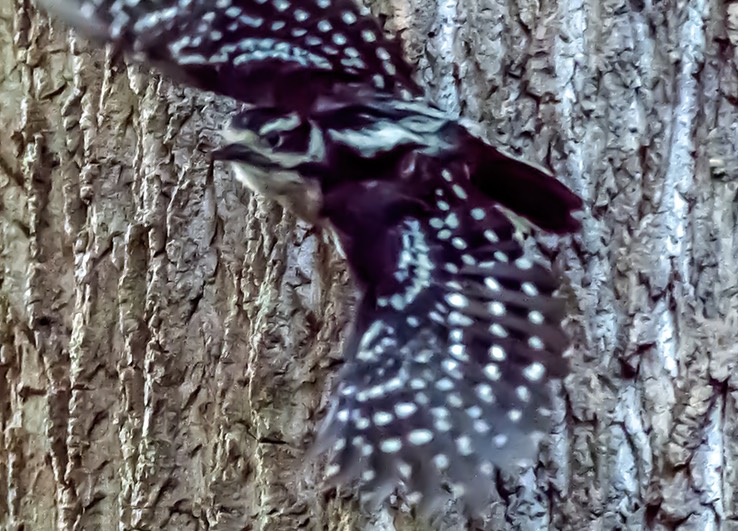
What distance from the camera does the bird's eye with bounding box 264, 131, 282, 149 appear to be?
1.45 feet

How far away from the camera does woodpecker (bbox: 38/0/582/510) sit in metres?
0.44

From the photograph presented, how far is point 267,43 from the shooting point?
48 cm

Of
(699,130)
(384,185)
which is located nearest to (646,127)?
(699,130)

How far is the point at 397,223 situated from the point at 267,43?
147 mm

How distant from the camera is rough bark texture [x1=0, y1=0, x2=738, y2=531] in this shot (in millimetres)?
509

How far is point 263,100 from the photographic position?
1.56 ft

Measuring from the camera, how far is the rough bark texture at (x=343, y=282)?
509 millimetres

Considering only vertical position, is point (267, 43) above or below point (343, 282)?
above

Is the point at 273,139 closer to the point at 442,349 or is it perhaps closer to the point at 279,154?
the point at 279,154

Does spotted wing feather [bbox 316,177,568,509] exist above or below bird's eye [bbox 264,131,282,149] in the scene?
below

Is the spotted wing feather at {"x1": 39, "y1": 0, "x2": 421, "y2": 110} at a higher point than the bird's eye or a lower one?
higher

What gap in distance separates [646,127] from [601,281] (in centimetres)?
11

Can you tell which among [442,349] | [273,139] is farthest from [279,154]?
[442,349]

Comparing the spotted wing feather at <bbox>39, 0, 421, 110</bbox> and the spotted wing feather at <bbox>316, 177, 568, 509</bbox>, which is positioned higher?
the spotted wing feather at <bbox>39, 0, 421, 110</bbox>
